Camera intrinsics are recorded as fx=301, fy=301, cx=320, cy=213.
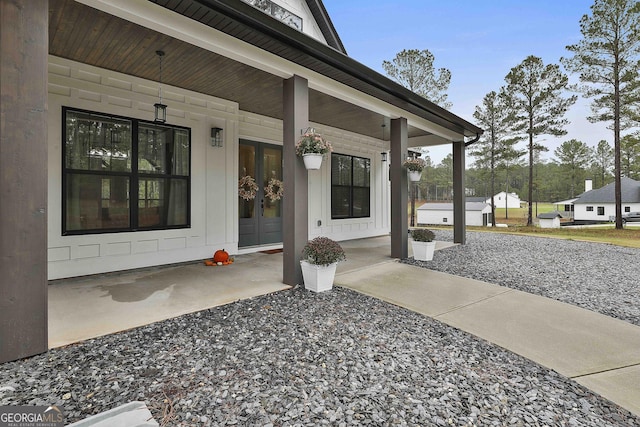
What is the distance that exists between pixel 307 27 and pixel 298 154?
5855mm

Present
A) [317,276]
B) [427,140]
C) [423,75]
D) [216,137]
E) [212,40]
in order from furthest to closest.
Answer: [423,75], [427,140], [216,137], [317,276], [212,40]

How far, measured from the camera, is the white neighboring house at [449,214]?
2486cm

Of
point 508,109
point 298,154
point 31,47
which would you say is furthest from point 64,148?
point 508,109

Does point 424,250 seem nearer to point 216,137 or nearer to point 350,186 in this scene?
point 350,186

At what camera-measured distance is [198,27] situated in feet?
10.0

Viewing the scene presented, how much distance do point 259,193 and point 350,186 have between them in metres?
2.94

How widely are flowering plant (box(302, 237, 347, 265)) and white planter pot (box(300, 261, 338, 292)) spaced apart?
61 mm

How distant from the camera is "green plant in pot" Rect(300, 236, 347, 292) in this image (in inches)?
147

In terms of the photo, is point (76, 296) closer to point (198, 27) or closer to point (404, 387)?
point (198, 27)

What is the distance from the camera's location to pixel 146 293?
359 centimetres

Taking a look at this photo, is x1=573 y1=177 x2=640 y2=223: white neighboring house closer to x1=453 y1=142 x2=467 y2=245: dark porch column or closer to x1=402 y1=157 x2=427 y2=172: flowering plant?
x1=453 y1=142 x2=467 y2=245: dark porch column

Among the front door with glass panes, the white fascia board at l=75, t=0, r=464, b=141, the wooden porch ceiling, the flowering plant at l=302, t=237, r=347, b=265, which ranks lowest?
the flowering plant at l=302, t=237, r=347, b=265

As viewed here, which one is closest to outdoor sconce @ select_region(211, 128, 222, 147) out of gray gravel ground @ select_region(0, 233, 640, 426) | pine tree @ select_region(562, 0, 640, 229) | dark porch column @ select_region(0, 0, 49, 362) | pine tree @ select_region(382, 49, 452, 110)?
dark porch column @ select_region(0, 0, 49, 362)

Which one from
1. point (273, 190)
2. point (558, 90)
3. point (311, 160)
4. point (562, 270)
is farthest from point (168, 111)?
point (558, 90)
